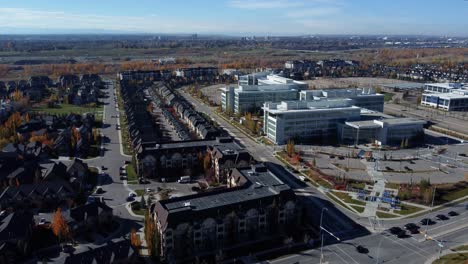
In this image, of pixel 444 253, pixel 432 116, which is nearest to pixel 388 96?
pixel 432 116

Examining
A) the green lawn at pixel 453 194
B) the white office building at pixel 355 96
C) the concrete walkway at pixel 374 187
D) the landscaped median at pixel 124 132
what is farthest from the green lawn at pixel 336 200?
the white office building at pixel 355 96

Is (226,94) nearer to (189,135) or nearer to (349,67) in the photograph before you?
(189,135)

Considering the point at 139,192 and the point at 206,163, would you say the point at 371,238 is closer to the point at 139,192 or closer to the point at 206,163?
the point at 206,163

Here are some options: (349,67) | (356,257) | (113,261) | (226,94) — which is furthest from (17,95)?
(349,67)

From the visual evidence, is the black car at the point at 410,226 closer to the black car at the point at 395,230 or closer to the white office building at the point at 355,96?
the black car at the point at 395,230

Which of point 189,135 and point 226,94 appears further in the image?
point 226,94

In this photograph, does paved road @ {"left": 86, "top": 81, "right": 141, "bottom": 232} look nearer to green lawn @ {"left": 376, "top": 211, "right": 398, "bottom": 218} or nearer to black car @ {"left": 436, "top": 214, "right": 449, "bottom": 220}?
green lawn @ {"left": 376, "top": 211, "right": 398, "bottom": 218}
